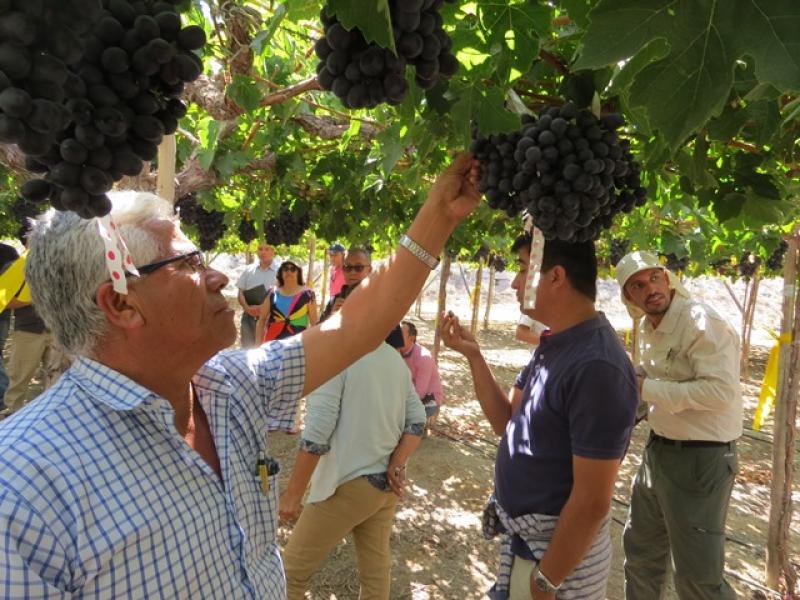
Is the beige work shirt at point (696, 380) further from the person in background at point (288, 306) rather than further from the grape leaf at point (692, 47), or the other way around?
the person in background at point (288, 306)

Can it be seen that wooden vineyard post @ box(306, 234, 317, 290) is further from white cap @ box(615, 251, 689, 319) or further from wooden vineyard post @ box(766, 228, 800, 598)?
wooden vineyard post @ box(766, 228, 800, 598)

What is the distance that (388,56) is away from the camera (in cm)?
82

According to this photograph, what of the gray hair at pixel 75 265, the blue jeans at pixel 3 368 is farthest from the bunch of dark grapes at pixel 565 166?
the blue jeans at pixel 3 368

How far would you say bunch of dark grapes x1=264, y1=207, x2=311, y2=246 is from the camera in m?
5.65

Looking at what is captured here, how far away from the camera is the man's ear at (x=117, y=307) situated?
1247 millimetres

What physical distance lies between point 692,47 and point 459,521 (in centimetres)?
495

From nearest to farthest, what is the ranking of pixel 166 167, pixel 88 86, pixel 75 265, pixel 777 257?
pixel 88 86 → pixel 75 265 → pixel 166 167 → pixel 777 257

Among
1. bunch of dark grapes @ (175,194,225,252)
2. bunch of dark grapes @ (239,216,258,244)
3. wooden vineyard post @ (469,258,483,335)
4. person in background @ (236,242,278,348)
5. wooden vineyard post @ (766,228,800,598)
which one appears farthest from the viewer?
wooden vineyard post @ (469,258,483,335)

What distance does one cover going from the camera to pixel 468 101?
140 centimetres

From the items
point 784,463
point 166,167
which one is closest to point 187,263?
point 166,167

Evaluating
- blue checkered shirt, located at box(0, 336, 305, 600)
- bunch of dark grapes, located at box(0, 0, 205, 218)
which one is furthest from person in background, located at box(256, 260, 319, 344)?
bunch of dark grapes, located at box(0, 0, 205, 218)

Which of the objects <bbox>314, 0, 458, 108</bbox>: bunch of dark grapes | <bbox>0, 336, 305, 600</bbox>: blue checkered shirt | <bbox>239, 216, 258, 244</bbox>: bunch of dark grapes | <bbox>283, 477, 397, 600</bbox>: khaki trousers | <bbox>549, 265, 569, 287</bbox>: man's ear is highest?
<bbox>314, 0, 458, 108</bbox>: bunch of dark grapes

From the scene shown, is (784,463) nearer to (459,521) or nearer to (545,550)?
(459,521)

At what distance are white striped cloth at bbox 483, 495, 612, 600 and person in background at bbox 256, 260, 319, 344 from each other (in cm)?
409
